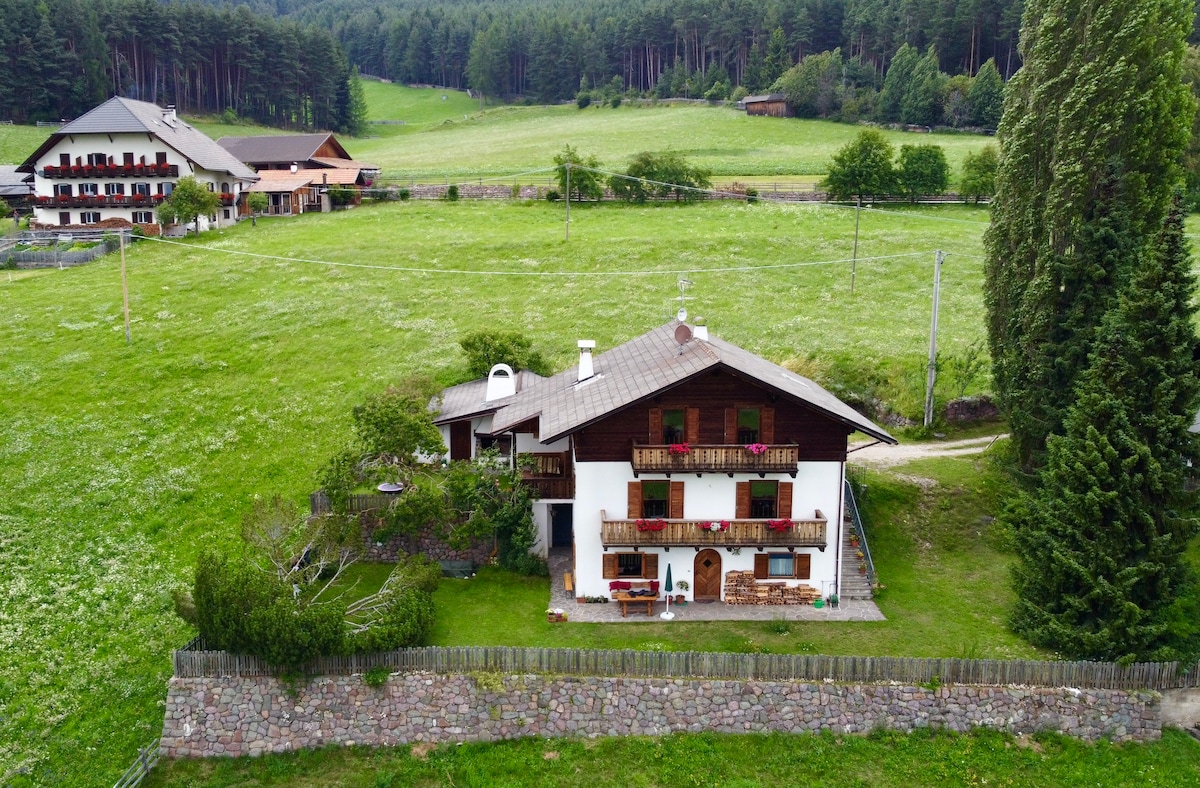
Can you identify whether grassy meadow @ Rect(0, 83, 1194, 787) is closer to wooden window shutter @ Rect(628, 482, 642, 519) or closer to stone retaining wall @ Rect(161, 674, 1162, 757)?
stone retaining wall @ Rect(161, 674, 1162, 757)

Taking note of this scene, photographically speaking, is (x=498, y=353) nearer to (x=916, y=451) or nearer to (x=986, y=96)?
(x=916, y=451)

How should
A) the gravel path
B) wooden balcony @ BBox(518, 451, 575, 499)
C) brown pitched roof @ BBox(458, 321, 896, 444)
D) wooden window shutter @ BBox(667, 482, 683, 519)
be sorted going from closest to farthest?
1. brown pitched roof @ BBox(458, 321, 896, 444)
2. wooden window shutter @ BBox(667, 482, 683, 519)
3. wooden balcony @ BBox(518, 451, 575, 499)
4. the gravel path

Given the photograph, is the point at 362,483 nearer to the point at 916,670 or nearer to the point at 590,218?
the point at 916,670

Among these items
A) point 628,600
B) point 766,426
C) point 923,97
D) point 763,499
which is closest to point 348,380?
point 628,600

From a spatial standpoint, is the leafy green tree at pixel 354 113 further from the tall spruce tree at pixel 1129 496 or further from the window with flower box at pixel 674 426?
the tall spruce tree at pixel 1129 496

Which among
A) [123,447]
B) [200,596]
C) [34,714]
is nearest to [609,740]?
[200,596]

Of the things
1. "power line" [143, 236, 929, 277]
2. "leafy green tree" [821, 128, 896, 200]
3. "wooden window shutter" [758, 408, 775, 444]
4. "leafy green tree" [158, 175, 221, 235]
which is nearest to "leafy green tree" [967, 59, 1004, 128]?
"leafy green tree" [821, 128, 896, 200]
